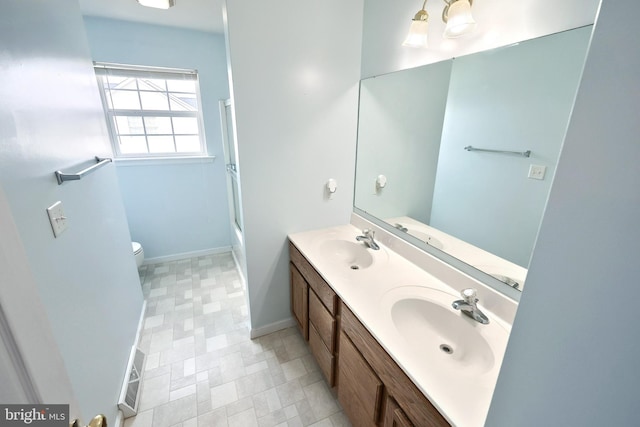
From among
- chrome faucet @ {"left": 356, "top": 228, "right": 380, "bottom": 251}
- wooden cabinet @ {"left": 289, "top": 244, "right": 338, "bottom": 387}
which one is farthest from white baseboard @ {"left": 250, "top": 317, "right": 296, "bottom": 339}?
chrome faucet @ {"left": 356, "top": 228, "right": 380, "bottom": 251}

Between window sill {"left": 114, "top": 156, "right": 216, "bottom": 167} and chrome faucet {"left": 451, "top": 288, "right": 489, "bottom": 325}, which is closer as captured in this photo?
chrome faucet {"left": 451, "top": 288, "right": 489, "bottom": 325}

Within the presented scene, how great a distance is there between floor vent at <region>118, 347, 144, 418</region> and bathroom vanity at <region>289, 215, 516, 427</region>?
107 centimetres

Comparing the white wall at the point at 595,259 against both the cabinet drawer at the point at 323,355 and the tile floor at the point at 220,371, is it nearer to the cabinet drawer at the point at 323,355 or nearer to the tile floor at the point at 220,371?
the cabinet drawer at the point at 323,355

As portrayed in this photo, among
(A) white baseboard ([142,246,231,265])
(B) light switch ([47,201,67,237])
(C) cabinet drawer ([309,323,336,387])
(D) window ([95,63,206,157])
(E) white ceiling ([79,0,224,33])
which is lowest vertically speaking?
(A) white baseboard ([142,246,231,265])

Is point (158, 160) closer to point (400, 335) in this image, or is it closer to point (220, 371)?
point (220, 371)

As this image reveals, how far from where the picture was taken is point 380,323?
42.0 inches

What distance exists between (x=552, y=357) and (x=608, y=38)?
0.50 meters

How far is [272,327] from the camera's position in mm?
2121

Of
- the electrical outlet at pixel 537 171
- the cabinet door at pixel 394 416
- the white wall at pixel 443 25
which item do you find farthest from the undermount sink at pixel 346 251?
the white wall at pixel 443 25

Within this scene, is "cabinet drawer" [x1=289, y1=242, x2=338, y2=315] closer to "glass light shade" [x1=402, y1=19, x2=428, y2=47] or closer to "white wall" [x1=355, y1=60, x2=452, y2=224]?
"white wall" [x1=355, y1=60, x2=452, y2=224]

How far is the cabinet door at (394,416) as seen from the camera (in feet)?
2.99

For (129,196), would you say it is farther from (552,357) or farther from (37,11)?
(552,357)

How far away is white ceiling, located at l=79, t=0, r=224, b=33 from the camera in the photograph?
2062mm

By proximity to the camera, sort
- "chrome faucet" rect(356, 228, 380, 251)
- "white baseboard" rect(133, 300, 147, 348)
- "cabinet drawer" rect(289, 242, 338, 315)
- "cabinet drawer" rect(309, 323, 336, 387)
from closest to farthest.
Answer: "cabinet drawer" rect(289, 242, 338, 315)
"cabinet drawer" rect(309, 323, 336, 387)
"chrome faucet" rect(356, 228, 380, 251)
"white baseboard" rect(133, 300, 147, 348)
